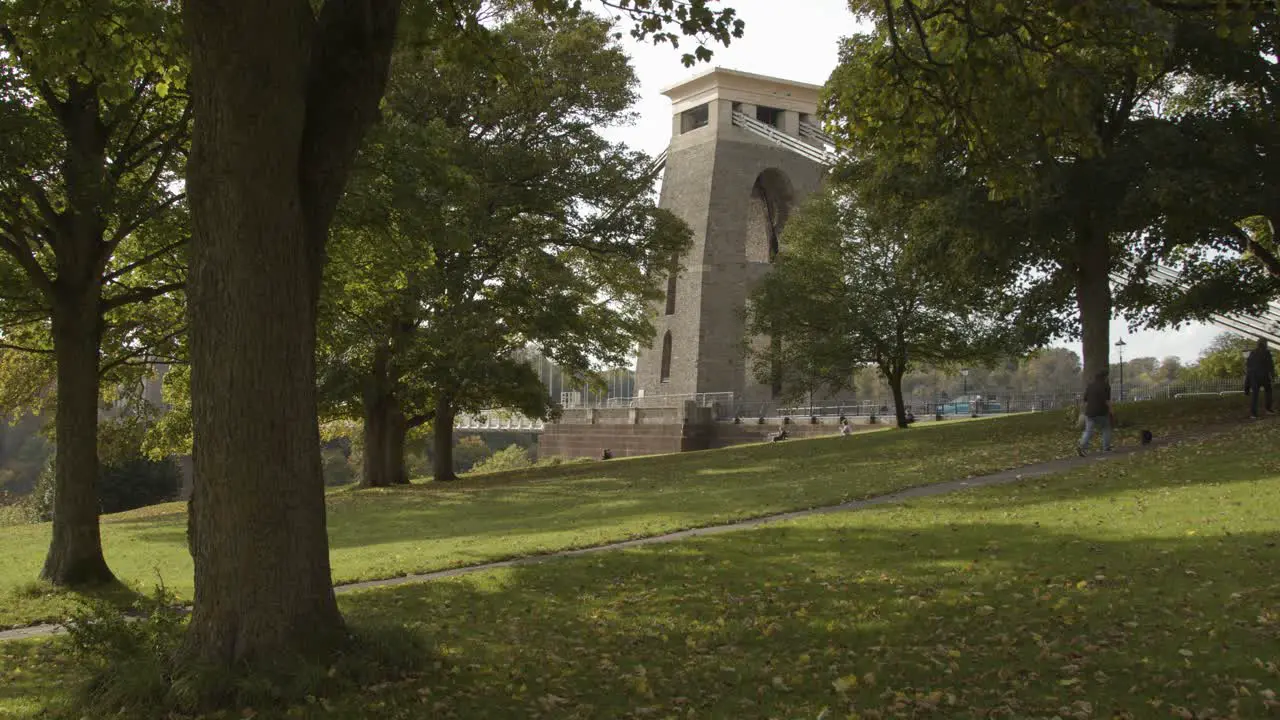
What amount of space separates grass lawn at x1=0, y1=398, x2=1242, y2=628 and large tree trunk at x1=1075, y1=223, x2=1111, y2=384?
6.90ft

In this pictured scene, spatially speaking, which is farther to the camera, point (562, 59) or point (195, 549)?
point (562, 59)

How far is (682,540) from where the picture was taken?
12766 mm

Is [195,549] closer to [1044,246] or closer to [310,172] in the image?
[310,172]

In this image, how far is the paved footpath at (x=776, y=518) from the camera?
37.1ft

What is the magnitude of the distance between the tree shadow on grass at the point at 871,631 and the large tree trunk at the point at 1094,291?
13.4 m

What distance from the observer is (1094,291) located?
2341 cm

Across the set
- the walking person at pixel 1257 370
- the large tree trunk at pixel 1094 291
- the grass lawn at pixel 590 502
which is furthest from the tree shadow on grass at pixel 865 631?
the walking person at pixel 1257 370

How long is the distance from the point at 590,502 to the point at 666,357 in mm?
40877

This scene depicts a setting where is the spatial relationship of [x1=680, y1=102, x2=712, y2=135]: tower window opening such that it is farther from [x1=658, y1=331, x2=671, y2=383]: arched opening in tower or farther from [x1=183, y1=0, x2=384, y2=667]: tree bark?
[x1=183, y1=0, x2=384, y2=667]: tree bark

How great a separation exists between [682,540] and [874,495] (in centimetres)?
501

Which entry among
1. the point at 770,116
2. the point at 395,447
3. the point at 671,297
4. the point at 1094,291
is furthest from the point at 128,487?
the point at 770,116

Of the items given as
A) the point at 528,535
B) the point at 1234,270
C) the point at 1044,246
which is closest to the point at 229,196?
the point at 528,535

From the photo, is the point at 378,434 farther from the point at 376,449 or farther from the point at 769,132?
the point at 769,132

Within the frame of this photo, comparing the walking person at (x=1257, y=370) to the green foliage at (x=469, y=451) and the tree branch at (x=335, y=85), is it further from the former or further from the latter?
the green foliage at (x=469, y=451)
